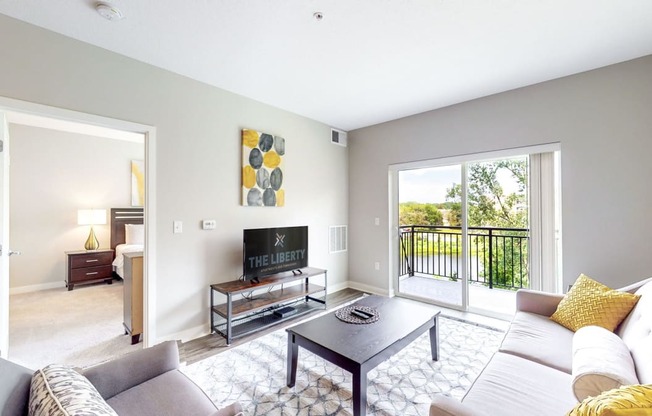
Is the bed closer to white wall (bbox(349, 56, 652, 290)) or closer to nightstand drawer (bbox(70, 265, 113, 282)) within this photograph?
nightstand drawer (bbox(70, 265, 113, 282))

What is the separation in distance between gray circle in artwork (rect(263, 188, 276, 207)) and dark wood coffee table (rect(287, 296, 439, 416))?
1703mm

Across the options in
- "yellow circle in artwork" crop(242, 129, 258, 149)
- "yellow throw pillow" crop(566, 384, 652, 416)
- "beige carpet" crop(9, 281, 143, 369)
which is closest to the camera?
"yellow throw pillow" crop(566, 384, 652, 416)

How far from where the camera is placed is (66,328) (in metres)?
2.90

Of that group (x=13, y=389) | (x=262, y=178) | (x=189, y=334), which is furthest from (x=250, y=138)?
(x=13, y=389)

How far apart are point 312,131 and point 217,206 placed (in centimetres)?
181

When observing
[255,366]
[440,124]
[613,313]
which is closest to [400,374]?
[255,366]

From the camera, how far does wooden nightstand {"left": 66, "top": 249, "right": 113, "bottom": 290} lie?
13.9ft

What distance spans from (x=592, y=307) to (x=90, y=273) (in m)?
6.17

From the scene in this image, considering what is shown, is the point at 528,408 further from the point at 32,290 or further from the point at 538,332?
the point at 32,290

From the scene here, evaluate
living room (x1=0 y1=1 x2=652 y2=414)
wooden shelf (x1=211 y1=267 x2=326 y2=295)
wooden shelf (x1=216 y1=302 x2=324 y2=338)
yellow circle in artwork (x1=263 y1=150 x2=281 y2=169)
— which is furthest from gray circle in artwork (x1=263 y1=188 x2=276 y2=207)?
wooden shelf (x1=216 y1=302 x2=324 y2=338)

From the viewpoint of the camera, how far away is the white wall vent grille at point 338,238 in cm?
432

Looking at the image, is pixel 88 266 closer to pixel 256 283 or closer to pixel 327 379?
pixel 256 283

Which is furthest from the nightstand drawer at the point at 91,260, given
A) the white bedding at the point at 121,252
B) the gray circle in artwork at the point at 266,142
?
the gray circle in artwork at the point at 266,142

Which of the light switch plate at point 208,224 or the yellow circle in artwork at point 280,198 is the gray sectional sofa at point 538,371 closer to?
the light switch plate at point 208,224
